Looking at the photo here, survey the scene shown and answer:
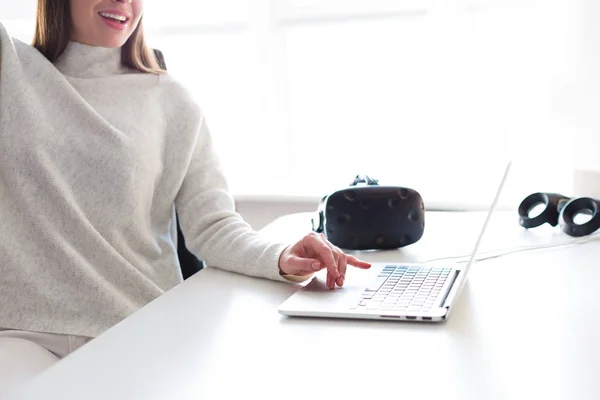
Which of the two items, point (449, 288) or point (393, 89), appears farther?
point (393, 89)

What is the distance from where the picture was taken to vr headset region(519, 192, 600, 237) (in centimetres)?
128

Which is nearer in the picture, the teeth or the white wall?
the teeth

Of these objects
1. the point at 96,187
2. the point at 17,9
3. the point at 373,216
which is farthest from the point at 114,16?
the point at 17,9

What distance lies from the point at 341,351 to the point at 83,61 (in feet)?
2.96

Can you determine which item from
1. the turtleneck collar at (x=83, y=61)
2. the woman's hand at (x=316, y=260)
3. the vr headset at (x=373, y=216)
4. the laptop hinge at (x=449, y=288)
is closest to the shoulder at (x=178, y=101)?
the turtleneck collar at (x=83, y=61)

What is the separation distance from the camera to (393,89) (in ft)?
7.46

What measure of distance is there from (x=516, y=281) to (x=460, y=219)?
0.55m

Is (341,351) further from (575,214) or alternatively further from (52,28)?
(52,28)

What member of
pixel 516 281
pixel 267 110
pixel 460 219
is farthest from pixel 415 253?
pixel 267 110

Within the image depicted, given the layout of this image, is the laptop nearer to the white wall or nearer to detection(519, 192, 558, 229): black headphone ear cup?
detection(519, 192, 558, 229): black headphone ear cup

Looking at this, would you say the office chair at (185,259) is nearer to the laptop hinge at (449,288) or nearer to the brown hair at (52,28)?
the brown hair at (52,28)

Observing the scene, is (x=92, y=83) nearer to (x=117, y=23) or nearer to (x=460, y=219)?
(x=117, y=23)

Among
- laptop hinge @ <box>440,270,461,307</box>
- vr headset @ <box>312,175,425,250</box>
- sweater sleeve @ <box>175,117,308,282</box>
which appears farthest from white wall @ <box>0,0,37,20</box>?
laptop hinge @ <box>440,270,461,307</box>

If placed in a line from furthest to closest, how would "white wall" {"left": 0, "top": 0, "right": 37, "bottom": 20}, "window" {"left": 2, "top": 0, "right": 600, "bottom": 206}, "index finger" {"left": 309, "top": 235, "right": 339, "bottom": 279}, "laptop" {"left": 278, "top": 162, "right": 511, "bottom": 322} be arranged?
"white wall" {"left": 0, "top": 0, "right": 37, "bottom": 20}, "window" {"left": 2, "top": 0, "right": 600, "bottom": 206}, "index finger" {"left": 309, "top": 235, "right": 339, "bottom": 279}, "laptop" {"left": 278, "top": 162, "right": 511, "bottom": 322}
